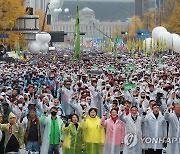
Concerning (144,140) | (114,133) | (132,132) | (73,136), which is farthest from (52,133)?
(144,140)

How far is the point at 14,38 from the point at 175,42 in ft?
42.7

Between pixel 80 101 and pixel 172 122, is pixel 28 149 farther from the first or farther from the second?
pixel 80 101

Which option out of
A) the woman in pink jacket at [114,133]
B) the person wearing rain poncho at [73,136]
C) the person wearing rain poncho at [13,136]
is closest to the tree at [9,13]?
the person wearing rain poncho at [73,136]

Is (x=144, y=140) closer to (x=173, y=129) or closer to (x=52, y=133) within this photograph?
(x=173, y=129)

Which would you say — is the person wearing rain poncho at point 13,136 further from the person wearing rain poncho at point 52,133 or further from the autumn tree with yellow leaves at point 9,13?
the autumn tree with yellow leaves at point 9,13

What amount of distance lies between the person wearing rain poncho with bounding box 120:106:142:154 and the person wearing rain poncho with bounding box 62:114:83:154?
72 cm

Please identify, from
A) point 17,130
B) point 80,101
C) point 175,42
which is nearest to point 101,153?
point 17,130

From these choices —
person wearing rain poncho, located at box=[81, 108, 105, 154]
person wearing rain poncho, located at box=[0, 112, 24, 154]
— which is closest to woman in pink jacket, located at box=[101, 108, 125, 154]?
person wearing rain poncho, located at box=[81, 108, 105, 154]

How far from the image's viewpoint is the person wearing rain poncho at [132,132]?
13.9m

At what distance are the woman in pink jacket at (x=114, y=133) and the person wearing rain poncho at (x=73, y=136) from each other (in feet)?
1.33

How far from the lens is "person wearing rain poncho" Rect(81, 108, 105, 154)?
1390 centimetres

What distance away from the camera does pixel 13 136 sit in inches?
520

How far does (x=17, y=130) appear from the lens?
1330 cm

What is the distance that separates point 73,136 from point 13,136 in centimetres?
115
